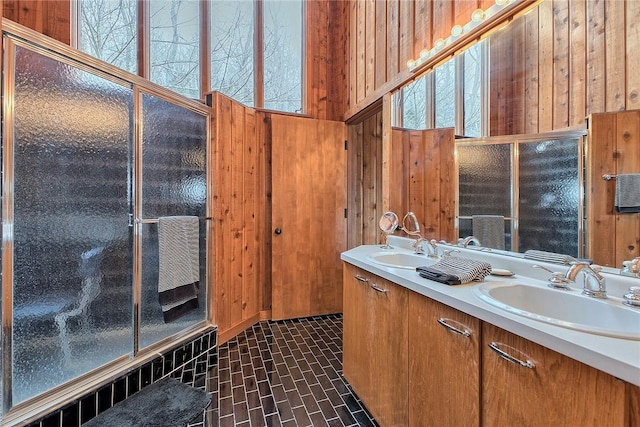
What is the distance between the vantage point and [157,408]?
60.0 inches

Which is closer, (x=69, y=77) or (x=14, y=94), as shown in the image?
(x=14, y=94)

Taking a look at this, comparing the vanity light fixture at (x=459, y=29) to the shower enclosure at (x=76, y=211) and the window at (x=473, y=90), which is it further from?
the shower enclosure at (x=76, y=211)

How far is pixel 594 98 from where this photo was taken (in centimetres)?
113

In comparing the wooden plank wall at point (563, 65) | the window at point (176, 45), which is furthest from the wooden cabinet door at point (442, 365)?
the window at point (176, 45)

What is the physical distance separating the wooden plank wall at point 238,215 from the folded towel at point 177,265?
0.31m

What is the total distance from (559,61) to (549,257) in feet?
2.74

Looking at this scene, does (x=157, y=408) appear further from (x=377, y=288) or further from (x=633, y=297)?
(x=633, y=297)

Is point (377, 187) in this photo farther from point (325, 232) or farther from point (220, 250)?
point (220, 250)

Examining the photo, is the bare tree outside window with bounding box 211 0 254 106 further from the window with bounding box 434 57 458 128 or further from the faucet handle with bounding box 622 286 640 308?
the faucet handle with bounding box 622 286 640 308

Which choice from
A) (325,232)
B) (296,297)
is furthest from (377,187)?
(296,297)

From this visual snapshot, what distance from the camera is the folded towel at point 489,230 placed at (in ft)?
5.06

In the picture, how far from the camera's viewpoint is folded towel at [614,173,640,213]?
1.02m

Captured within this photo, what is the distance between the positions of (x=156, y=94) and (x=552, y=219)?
241cm

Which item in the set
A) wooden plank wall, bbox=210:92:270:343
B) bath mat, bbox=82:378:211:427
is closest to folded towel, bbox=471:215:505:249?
bath mat, bbox=82:378:211:427
